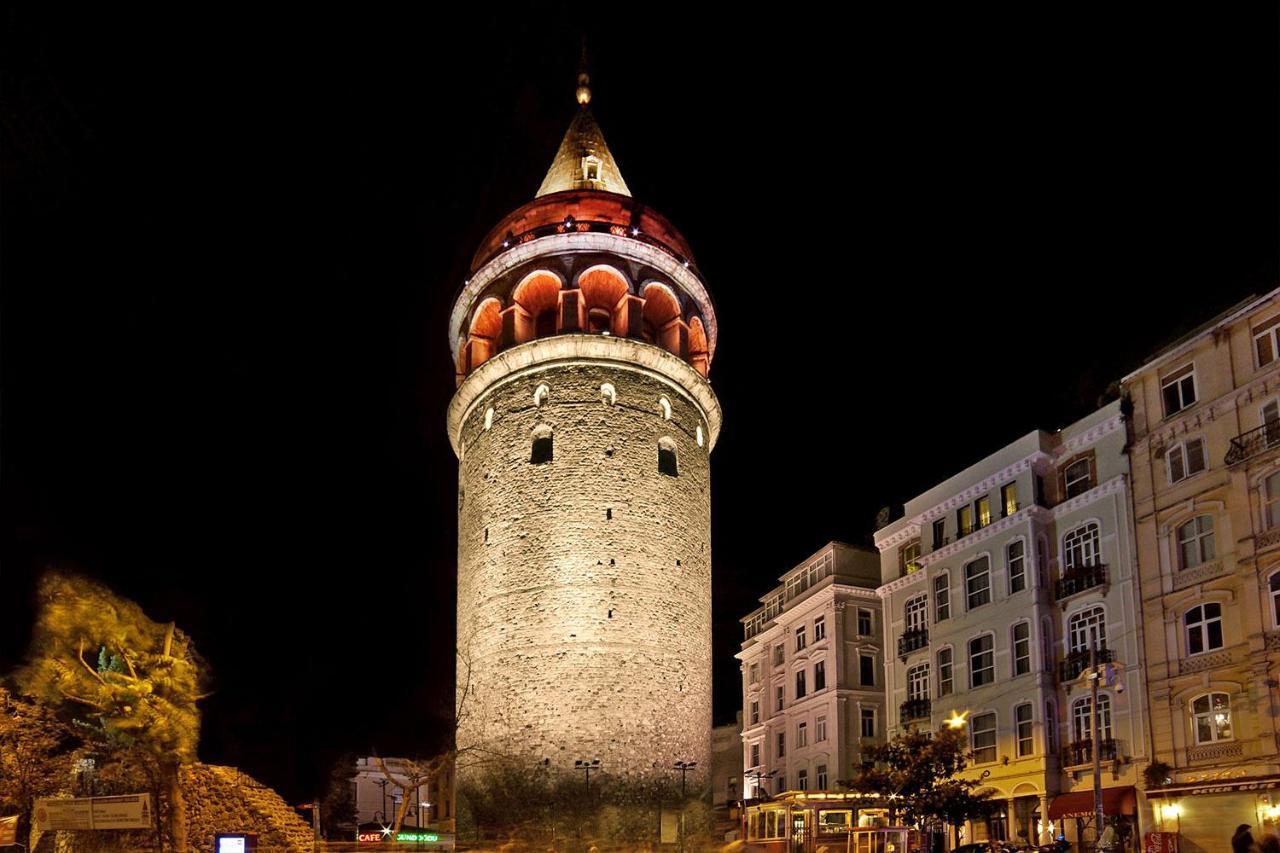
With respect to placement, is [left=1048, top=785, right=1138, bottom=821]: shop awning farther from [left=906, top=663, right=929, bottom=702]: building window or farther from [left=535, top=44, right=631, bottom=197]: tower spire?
[left=535, top=44, right=631, bottom=197]: tower spire

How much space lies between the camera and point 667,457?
30.2m

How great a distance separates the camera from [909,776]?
2600 centimetres

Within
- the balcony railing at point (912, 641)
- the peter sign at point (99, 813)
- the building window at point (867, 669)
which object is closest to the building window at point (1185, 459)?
the balcony railing at point (912, 641)

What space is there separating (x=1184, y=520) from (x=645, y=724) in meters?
11.8

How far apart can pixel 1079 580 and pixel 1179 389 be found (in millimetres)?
4499

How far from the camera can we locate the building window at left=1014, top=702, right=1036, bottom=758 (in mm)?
26844

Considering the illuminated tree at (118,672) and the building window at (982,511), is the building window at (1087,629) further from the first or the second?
the illuminated tree at (118,672)

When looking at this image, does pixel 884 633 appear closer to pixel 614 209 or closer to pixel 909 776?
pixel 909 776

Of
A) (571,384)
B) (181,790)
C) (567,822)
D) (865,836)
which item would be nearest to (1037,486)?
(865,836)

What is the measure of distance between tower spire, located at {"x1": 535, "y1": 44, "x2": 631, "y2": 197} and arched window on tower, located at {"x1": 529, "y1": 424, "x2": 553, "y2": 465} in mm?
8455

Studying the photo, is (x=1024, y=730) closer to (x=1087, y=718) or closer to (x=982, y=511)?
(x=1087, y=718)

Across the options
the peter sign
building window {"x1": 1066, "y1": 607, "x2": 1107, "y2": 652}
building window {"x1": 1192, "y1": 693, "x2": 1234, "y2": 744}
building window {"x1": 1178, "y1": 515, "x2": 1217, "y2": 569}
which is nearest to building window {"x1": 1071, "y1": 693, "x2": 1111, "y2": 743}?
building window {"x1": 1066, "y1": 607, "x2": 1107, "y2": 652}

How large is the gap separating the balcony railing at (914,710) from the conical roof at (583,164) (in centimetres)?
1572

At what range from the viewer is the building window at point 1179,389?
25.2 metres
